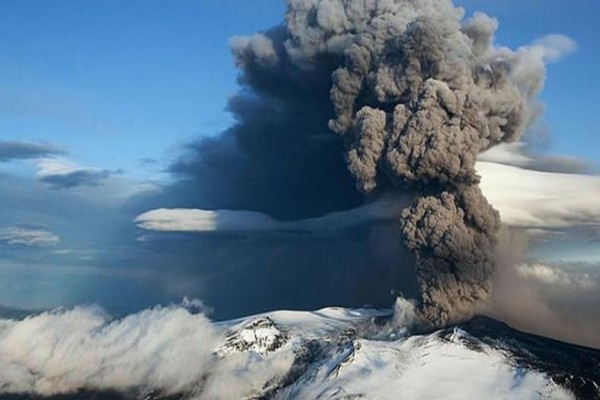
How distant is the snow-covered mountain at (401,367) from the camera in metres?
72.8

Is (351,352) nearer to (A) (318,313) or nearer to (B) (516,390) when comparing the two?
(B) (516,390)

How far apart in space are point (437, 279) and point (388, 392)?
21.9m

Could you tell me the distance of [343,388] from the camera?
7450 cm

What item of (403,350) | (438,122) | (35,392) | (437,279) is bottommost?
(35,392)

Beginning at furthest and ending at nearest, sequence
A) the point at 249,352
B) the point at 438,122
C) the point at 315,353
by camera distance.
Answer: the point at 249,352, the point at 315,353, the point at 438,122

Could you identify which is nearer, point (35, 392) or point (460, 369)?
point (460, 369)

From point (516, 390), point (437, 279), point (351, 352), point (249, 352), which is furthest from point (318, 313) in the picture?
point (437, 279)

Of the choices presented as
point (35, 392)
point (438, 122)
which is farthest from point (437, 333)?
point (35, 392)

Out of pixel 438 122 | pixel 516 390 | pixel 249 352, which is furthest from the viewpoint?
pixel 249 352

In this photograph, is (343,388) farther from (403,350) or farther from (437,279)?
(437,279)

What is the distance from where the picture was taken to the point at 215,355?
10131 centimetres

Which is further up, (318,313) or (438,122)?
(438,122)

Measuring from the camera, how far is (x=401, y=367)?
78.2 meters

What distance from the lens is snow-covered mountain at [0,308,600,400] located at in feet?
239
